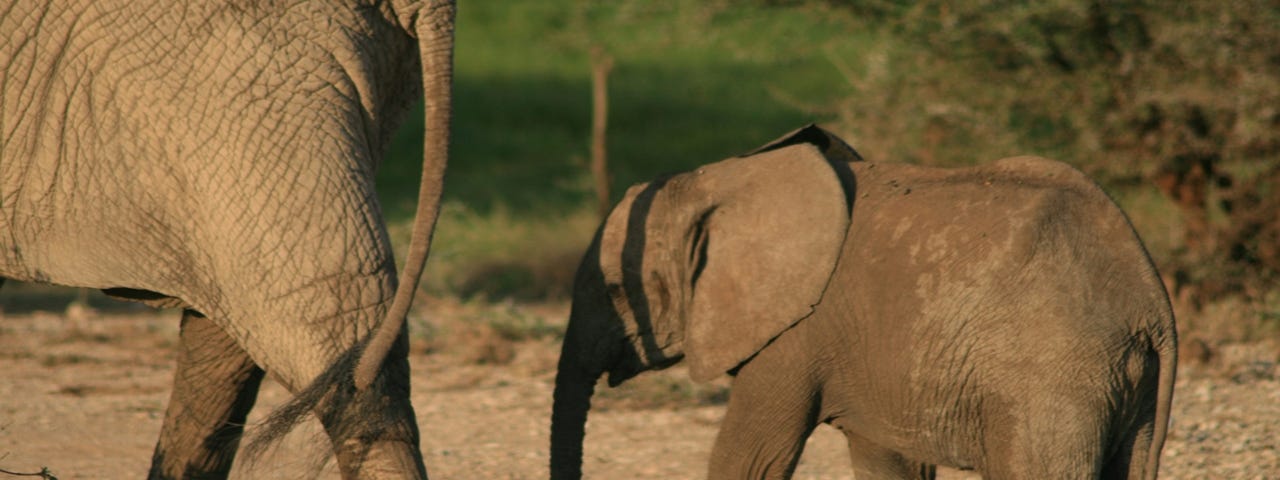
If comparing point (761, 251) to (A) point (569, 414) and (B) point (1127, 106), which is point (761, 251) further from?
(B) point (1127, 106)

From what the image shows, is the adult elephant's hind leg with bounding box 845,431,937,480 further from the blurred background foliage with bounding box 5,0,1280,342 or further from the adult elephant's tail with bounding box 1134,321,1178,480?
the blurred background foliage with bounding box 5,0,1280,342

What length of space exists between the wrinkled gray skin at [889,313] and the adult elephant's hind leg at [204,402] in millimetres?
893

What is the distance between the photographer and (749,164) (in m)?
4.58

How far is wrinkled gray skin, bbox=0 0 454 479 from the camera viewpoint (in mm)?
3615

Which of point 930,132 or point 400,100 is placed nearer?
point 400,100

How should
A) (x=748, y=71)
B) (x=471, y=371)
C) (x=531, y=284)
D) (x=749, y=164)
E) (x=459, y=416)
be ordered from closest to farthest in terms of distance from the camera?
1. (x=749, y=164)
2. (x=459, y=416)
3. (x=471, y=371)
4. (x=531, y=284)
5. (x=748, y=71)

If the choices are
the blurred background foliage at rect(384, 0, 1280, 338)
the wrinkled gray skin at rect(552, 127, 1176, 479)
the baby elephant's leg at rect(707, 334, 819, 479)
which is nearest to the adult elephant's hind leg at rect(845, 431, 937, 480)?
the wrinkled gray skin at rect(552, 127, 1176, 479)

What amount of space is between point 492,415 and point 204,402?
7.99ft

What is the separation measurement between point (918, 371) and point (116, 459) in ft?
10.6

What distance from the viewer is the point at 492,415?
6.88 meters

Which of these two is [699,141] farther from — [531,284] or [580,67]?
[531,284]

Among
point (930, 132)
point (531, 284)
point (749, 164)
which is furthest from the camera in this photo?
point (531, 284)

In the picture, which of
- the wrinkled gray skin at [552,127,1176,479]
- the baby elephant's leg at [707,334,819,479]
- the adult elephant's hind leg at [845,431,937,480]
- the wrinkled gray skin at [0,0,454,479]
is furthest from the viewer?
the adult elephant's hind leg at [845,431,937,480]

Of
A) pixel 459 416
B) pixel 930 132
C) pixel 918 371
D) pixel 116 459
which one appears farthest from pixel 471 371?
pixel 918 371
